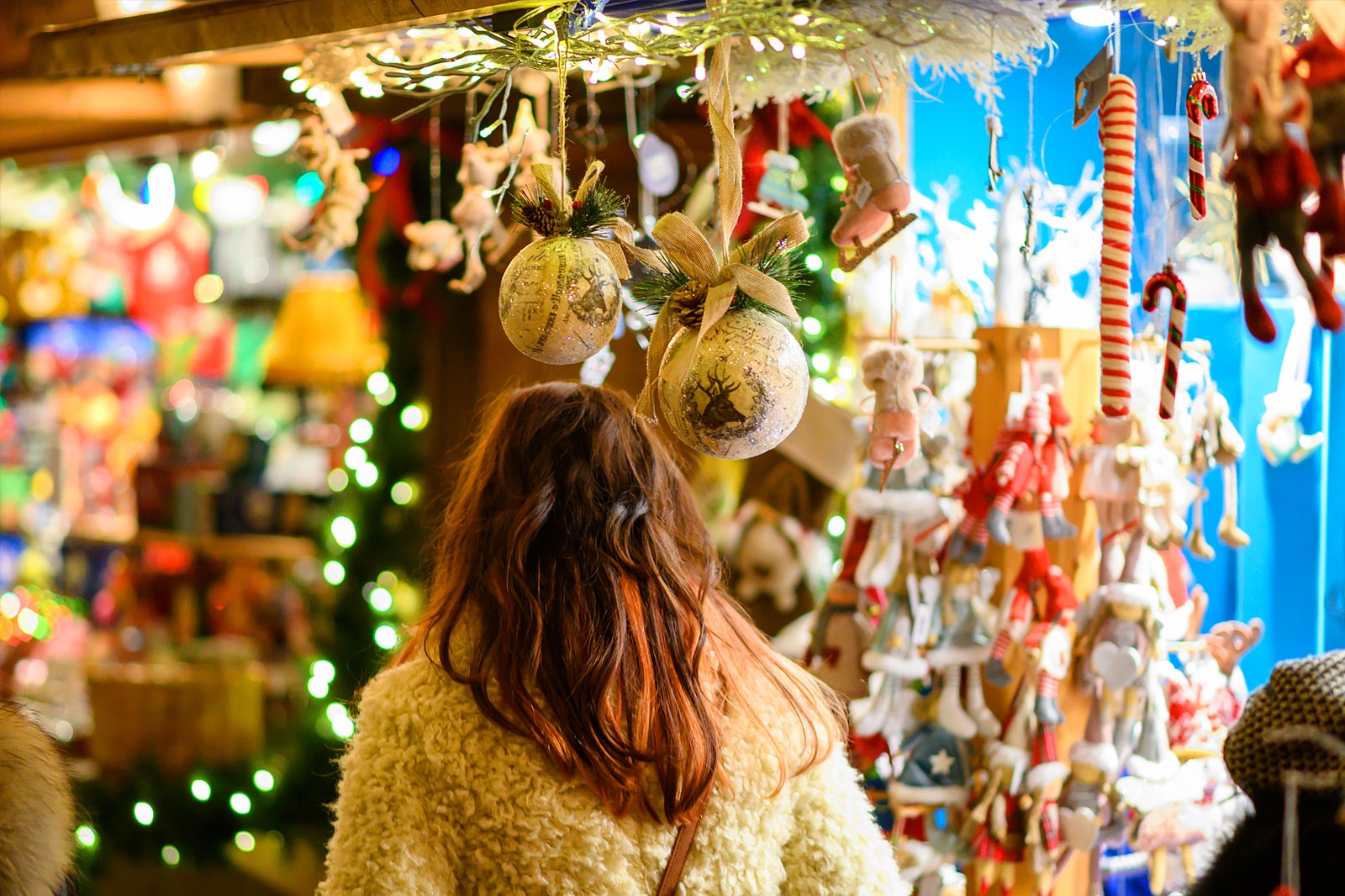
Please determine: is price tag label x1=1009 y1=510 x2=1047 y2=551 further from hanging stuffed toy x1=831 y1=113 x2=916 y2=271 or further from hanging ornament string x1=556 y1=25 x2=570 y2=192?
hanging ornament string x1=556 y1=25 x2=570 y2=192

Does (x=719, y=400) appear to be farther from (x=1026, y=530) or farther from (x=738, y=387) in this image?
(x=1026, y=530)

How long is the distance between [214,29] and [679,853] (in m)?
1.33

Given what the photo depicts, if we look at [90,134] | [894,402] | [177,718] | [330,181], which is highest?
[90,134]

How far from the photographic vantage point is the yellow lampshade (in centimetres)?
354

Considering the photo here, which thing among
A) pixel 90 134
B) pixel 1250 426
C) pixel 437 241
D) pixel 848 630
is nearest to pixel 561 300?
pixel 437 241

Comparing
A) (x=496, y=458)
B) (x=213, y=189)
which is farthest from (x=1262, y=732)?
(x=213, y=189)

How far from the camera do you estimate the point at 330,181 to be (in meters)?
2.06

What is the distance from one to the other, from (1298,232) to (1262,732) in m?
0.39

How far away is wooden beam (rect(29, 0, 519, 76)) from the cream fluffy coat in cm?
75

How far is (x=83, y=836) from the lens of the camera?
A: 3494mm

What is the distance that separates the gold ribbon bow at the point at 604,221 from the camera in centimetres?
123

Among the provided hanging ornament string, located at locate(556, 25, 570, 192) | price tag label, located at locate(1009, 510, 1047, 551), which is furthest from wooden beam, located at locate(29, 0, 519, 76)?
price tag label, located at locate(1009, 510, 1047, 551)

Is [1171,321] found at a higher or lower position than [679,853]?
higher

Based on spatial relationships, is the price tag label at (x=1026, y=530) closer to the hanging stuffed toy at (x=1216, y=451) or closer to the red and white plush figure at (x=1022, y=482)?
the red and white plush figure at (x=1022, y=482)
